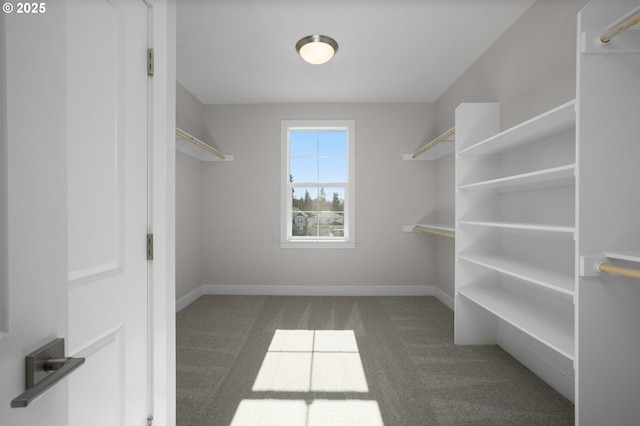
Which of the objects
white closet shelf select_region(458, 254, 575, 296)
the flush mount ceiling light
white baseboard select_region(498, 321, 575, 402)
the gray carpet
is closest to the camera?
white closet shelf select_region(458, 254, 575, 296)

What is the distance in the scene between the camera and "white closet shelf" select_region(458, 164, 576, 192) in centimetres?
154

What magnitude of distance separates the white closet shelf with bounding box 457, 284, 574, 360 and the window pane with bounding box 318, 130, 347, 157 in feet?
7.80

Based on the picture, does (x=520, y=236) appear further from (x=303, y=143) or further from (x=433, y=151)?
(x=303, y=143)

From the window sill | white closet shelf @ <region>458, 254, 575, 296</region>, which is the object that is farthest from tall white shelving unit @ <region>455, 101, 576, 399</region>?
the window sill

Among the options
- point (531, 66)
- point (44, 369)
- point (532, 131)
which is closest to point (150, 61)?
point (44, 369)

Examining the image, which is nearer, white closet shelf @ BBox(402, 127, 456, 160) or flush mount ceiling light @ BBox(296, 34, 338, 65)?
flush mount ceiling light @ BBox(296, 34, 338, 65)

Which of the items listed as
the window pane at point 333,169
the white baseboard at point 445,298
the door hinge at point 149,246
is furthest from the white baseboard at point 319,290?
the door hinge at point 149,246

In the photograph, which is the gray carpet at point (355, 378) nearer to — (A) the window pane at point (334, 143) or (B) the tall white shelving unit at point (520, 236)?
(B) the tall white shelving unit at point (520, 236)

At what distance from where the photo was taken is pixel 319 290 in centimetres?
425

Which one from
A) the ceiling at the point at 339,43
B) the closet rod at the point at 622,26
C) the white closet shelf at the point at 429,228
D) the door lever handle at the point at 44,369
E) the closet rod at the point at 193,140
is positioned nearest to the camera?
the door lever handle at the point at 44,369

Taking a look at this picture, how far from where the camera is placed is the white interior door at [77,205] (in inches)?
20.3

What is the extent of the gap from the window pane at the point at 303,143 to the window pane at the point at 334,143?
0.40ft

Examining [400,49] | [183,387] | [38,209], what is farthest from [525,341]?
[38,209]

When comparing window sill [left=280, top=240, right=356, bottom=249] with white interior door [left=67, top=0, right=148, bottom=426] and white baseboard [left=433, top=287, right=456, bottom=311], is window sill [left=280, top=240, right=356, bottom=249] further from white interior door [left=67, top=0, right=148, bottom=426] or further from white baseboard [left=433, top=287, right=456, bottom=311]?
white interior door [left=67, top=0, right=148, bottom=426]
